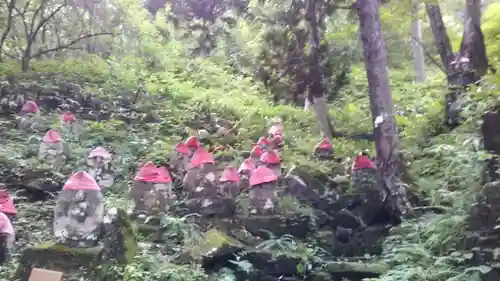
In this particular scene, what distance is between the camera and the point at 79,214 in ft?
18.4

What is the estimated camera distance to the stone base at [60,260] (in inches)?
198

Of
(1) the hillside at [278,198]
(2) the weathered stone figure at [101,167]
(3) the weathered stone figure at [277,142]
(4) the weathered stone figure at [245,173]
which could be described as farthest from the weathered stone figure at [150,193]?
(3) the weathered stone figure at [277,142]

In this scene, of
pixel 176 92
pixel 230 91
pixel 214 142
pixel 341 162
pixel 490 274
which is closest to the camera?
pixel 490 274

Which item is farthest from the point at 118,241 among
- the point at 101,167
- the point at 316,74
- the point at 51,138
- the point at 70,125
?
the point at 70,125

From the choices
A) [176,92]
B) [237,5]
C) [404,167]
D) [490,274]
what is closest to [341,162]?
[404,167]

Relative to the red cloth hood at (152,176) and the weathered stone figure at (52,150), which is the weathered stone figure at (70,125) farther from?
the red cloth hood at (152,176)

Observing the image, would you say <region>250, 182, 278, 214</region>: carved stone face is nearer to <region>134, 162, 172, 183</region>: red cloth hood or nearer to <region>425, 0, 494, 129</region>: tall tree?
<region>134, 162, 172, 183</region>: red cloth hood

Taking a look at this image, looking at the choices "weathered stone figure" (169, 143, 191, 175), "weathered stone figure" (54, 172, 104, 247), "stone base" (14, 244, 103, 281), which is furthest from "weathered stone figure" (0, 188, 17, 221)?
"weathered stone figure" (169, 143, 191, 175)

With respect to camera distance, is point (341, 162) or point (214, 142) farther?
point (214, 142)

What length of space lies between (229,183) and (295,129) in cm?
475

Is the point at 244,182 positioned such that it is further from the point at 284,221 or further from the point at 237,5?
the point at 237,5

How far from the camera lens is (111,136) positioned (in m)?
10.6

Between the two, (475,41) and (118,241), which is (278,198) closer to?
(118,241)

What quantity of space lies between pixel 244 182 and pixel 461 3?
942 centimetres
